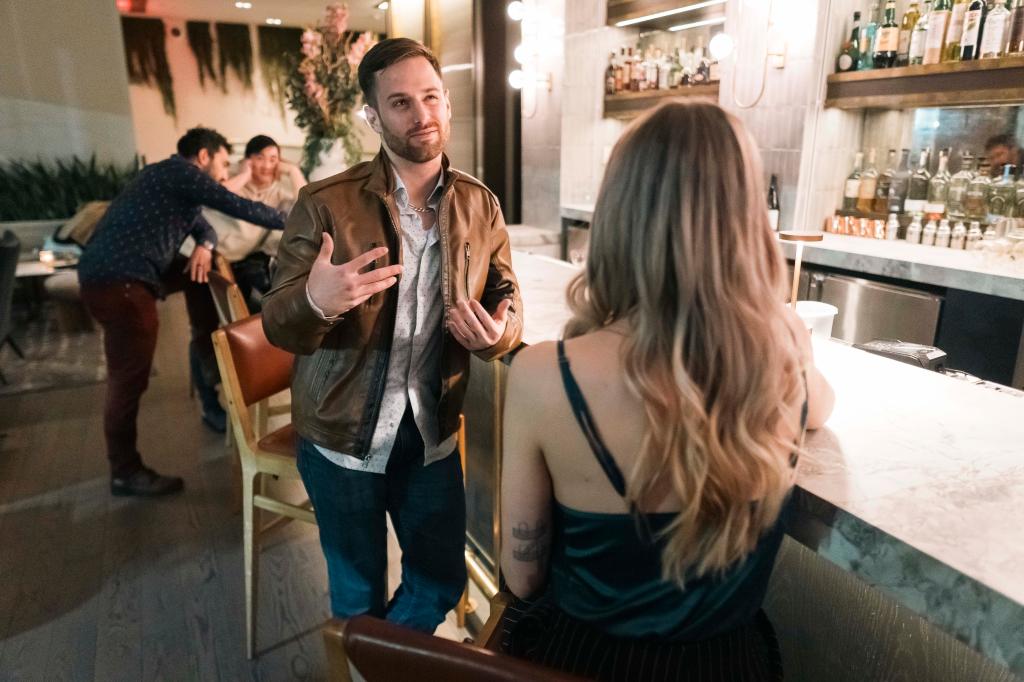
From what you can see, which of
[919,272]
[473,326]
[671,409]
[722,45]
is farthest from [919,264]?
[671,409]

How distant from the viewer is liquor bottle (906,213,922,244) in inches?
132

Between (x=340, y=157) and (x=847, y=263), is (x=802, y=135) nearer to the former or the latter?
(x=847, y=263)

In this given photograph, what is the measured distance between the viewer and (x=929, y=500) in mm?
901

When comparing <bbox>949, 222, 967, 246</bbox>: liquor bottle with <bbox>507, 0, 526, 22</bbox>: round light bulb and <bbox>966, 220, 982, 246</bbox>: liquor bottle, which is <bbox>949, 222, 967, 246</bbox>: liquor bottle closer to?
<bbox>966, 220, 982, 246</bbox>: liquor bottle

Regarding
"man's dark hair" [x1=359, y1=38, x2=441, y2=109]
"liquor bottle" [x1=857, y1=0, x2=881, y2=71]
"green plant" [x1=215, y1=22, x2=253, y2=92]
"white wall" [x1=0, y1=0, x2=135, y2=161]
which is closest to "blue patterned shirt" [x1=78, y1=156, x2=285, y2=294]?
"man's dark hair" [x1=359, y1=38, x2=441, y2=109]

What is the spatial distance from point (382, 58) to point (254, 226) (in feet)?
7.78

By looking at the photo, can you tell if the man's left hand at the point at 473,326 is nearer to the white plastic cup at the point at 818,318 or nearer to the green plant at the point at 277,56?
the white plastic cup at the point at 818,318

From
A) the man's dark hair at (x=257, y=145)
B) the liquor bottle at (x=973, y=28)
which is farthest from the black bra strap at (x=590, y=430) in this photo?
the man's dark hair at (x=257, y=145)

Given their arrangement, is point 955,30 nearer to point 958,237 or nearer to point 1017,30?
point 1017,30

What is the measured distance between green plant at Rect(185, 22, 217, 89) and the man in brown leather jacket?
7663mm

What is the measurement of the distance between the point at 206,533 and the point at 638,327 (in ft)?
7.78

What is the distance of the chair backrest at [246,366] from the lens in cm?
187

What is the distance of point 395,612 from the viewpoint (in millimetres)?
1749

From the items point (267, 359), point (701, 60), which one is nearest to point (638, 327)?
point (267, 359)
